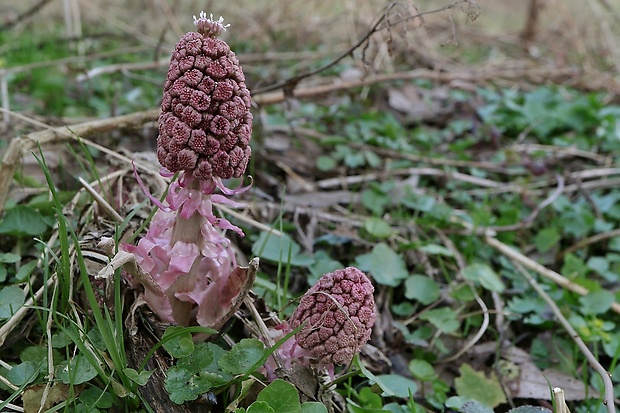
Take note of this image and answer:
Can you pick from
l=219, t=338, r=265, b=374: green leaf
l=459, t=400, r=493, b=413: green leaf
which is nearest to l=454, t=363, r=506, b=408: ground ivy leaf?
l=459, t=400, r=493, b=413: green leaf

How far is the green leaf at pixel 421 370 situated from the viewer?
1.94 metres

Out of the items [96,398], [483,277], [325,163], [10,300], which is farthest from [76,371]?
[325,163]

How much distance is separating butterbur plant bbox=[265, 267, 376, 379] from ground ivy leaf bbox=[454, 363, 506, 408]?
58cm

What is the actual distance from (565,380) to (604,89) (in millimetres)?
3658

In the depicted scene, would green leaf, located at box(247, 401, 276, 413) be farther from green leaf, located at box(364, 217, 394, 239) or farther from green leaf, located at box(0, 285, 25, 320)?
green leaf, located at box(364, 217, 394, 239)

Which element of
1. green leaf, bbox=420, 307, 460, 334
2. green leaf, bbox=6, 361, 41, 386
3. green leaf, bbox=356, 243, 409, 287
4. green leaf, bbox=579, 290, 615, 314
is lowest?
green leaf, bbox=579, 290, 615, 314

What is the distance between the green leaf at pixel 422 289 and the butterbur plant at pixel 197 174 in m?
0.88

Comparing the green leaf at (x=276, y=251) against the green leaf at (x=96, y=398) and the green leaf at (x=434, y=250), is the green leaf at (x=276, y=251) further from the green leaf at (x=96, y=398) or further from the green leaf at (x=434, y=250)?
the green leaf at (x=96, y=398)

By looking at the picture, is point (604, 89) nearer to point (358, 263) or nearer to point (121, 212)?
point (358, 263)

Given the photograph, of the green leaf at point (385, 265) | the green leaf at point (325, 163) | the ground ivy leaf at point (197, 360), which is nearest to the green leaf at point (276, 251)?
the green leaf at point (385, 265)

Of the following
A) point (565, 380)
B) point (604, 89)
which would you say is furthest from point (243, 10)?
point (565, 380)

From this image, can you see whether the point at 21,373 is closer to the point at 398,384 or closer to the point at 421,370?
the point at 398,384

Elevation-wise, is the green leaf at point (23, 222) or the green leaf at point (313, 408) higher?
the green leaf at point (23, 222)

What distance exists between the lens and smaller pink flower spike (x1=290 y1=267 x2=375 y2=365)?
157 cm
